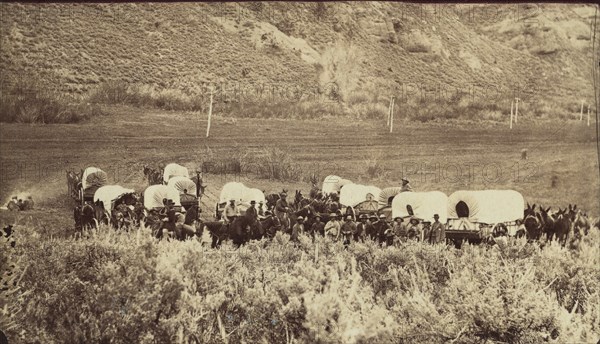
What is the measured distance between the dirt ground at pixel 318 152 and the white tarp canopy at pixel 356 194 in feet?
0.29

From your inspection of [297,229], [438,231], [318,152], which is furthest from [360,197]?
[438,231]

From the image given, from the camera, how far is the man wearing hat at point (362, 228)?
763 centimetres

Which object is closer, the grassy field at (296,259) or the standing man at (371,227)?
the grassy field at (296,259)

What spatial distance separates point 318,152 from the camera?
7.56 meters

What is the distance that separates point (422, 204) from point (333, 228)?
104cm

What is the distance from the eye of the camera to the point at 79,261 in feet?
23.4

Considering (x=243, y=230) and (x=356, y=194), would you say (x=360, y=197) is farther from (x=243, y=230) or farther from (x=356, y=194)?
(x=243, y=230)

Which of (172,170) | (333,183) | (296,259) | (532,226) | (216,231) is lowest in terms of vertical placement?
(296,259)

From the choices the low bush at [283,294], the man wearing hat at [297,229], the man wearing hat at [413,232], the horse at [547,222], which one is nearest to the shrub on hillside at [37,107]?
the low bush at [283,294]

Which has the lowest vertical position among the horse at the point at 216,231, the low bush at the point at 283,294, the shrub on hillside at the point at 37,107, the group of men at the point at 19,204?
the low bush at the point at 283,294

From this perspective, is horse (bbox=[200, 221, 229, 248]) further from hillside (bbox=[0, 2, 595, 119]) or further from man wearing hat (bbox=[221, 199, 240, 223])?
hillside (bbox=[0, 2, 595, 119])

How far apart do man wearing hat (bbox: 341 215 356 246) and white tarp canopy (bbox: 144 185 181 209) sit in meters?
1.89

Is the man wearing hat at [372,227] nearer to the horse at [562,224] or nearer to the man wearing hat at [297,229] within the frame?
the man wearing hat at [297,229]

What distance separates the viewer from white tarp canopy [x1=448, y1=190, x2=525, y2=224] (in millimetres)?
7524
